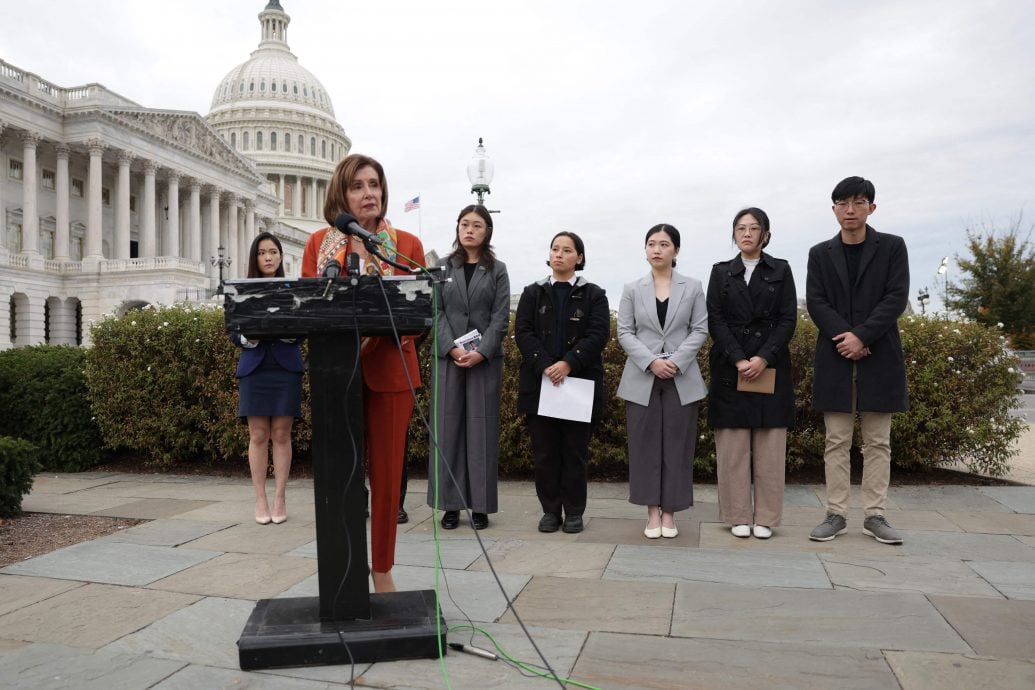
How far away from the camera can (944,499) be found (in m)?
7.04

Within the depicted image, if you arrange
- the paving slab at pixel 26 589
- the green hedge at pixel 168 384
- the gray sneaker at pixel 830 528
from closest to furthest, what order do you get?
1. the paving slab at pixel 26 589
2. the gray sneaker at pixel 830 528
3. the green hedge at pixel 168 384

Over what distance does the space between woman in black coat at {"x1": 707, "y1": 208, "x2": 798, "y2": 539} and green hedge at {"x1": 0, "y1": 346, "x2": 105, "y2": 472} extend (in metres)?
7.71

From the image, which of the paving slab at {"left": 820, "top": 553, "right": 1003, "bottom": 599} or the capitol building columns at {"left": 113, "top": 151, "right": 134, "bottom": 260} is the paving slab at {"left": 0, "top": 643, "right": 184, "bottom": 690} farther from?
the capitol building columns at {"left": 113, "top": 151, "right": 134, "bottom": 260}

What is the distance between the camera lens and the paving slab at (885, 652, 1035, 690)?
3.05m

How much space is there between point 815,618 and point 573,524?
2347 millimetres

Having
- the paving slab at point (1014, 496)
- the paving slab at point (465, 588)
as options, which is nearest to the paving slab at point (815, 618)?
the paving slab at point (465, 588)

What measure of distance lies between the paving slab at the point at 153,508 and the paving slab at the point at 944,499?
6338 mm

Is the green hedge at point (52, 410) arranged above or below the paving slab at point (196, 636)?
above

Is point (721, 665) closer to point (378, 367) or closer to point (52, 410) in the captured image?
point (378, 367)

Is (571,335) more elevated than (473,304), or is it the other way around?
(473,304)

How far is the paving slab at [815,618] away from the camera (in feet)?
11.7

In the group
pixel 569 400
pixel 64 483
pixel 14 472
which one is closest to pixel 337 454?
pixel 569 400

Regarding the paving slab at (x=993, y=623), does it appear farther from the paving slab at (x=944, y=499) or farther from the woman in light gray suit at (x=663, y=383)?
the paving slab at (x=944, y=499)

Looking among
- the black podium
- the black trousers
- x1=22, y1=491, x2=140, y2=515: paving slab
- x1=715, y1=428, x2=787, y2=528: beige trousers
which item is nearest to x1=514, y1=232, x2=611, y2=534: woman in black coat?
the black trousers
